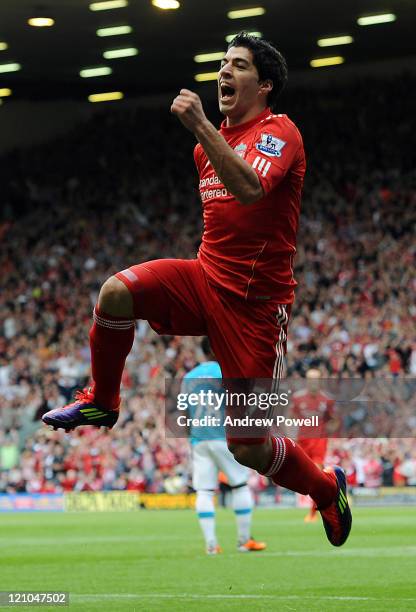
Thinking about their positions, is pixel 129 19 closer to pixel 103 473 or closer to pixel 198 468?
pixel 103 473

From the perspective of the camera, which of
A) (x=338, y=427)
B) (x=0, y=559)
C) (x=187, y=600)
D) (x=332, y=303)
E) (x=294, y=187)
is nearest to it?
(x=294, y=187)

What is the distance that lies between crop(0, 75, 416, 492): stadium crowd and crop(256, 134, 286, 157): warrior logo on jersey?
48.2 feet

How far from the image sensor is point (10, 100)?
110 ft

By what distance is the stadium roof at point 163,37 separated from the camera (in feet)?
81.0

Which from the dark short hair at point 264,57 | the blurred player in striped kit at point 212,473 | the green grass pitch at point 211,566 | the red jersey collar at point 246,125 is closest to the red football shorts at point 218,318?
the red jersey collar at point 246,125

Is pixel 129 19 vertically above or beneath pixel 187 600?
above

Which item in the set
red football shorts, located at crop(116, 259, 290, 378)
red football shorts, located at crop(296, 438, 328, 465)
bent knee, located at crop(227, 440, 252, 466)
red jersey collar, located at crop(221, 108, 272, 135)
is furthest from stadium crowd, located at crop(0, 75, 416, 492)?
red jersey collar, located at crop(221, 108, 272, 135)

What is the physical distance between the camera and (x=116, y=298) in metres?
6.15

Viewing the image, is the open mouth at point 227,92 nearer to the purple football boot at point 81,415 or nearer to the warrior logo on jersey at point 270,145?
the warrior logo on jersey at point 270,145

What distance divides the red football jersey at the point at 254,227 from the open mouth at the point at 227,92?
191 millimetres

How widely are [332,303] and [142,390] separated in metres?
4.44

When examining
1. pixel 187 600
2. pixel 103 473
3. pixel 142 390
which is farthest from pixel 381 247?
pixel 187 600

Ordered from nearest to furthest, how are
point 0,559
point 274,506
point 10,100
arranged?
1. point 0,559
2. point 274,506
3. point 10,100

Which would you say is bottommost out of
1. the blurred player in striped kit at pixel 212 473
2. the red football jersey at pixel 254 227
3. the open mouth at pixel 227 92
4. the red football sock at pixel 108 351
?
the blurred player in striped kit at pixel 212 473
